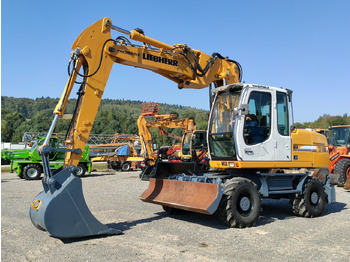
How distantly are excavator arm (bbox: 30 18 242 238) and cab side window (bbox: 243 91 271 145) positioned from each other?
4.78 feet

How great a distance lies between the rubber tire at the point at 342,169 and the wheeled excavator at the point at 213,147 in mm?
4887

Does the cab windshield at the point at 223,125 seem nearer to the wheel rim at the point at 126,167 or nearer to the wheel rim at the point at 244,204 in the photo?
the wheel rim at the point at 244,204

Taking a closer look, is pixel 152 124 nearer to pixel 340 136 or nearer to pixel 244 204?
pixel 340 136

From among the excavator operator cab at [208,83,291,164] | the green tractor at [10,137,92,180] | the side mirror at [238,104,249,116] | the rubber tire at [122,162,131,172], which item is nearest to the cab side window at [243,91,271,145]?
the excavator operator cab at [208,83,291,164]

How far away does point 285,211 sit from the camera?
9.35 metres

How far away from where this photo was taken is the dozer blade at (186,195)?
22.6ft

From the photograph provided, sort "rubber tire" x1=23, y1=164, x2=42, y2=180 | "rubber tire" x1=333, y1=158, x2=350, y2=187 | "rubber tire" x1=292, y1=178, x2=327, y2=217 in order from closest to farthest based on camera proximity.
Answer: "rubber tire" x1=292, y1=178, x2=327, y2=217
"rubber tire" x1=333, y1=158, x2=350, y2=187
"rubber tire" x1=23, y1=164, x2=42, y2=180

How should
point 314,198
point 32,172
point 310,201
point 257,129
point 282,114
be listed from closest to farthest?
point 257,129, point 282,114, point 310,201, point 314,198, point 32,172

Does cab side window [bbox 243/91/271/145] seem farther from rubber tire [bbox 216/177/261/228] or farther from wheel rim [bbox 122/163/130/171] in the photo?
wheel rim [bbox 122/163/130/171]

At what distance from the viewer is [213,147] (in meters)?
7.95

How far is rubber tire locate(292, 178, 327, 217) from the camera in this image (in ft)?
27.4

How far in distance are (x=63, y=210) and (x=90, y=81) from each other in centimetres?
252

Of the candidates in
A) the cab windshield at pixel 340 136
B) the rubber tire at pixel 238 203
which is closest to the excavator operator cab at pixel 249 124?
the rubber tire at pixel 238 203

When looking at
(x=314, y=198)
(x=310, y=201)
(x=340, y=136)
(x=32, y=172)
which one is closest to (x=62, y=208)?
(x=310, y=201)
